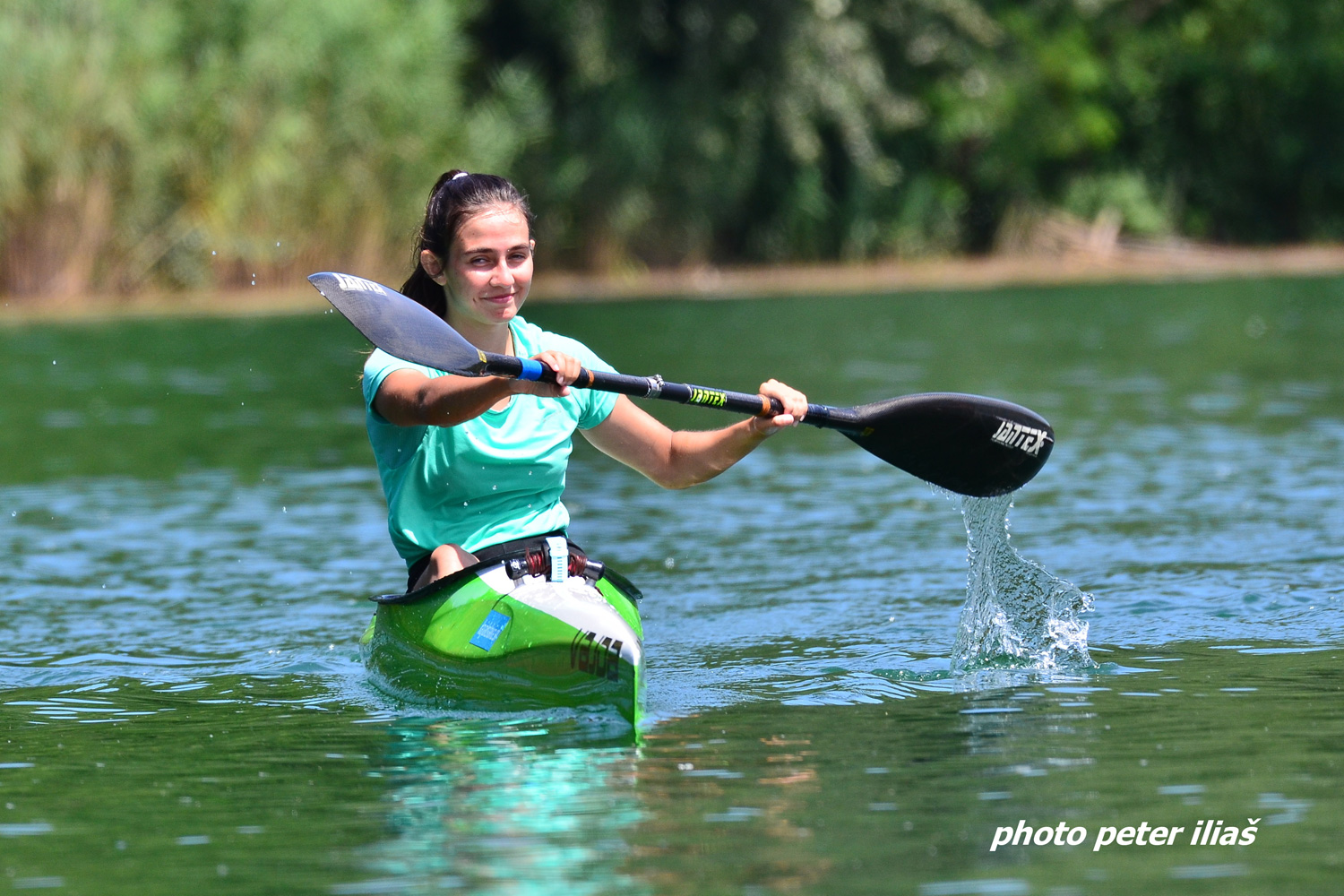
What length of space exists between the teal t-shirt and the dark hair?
27 centimetres

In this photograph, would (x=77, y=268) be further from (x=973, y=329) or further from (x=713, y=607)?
(x=713, y=607)

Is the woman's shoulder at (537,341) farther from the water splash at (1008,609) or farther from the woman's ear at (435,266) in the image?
the water splash at (1008,609)

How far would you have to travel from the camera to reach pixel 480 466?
5898mm

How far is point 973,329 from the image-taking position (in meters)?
Answer: 21.3

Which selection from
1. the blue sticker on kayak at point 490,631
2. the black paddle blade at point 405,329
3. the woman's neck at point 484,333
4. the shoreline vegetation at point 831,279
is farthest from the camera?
the shoreline vegetation at point 831,279

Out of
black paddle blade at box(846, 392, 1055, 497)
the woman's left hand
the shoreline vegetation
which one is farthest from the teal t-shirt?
the shoreline vegetation

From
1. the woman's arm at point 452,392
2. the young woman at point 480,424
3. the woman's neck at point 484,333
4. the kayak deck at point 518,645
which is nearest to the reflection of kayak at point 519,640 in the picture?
the kayak deck at point 518,645

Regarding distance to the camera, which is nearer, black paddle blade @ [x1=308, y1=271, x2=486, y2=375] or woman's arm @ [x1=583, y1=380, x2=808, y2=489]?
black paddle blade @ [x1=308, y1=271, x2=486, y2=375]

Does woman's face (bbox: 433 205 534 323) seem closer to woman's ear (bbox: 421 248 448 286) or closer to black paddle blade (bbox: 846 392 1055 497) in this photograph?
woman's ear (bbox: 421 248 448 286)

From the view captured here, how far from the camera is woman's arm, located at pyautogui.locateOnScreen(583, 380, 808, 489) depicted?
20.0 ft

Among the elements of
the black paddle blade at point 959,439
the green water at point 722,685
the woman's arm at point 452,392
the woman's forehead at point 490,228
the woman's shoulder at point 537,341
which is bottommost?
the green water at point 722,685

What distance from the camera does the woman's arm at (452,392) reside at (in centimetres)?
550

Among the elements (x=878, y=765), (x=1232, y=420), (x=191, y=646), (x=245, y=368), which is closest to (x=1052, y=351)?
(x=1232, y=420)

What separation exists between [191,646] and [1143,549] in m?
4.12
